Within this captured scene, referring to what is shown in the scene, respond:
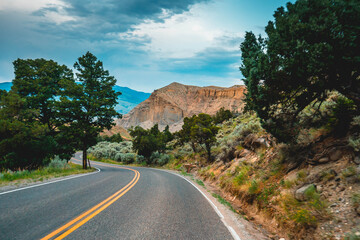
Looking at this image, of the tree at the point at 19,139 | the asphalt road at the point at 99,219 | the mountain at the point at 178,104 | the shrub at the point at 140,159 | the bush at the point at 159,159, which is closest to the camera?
the asphalt road at the point at 99,219

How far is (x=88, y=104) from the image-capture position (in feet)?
61.7

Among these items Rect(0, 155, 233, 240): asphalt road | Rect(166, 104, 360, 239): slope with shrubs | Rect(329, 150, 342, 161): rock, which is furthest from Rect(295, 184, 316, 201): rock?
Rect(0, 155, 233, 240): asphalt road

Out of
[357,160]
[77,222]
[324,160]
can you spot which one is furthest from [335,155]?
[77,222]

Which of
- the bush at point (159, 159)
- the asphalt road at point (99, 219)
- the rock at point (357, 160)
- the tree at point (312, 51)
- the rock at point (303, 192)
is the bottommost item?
the bush at point (159, 159)

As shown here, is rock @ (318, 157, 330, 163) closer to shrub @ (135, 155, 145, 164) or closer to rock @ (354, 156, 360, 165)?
rock @ (354, 156, 360, 165)

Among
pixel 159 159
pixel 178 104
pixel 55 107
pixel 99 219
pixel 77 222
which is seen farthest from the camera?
pixel 178 104

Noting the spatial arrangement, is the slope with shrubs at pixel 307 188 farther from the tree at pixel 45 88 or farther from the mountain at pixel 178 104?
the mountain at pixel 178 104

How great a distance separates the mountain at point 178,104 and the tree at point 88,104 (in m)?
86.9

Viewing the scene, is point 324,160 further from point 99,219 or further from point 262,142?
point 99,219

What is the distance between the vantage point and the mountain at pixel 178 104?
11511cm

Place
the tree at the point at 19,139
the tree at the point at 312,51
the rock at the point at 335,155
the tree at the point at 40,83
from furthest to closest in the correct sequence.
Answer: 1. the tree at the point at 40,83
2. the tree at the point at 19,139
3. the rock at the point at 335,155
4. the tree at the point at 312,51

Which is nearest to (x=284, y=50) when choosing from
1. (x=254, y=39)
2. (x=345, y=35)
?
(x=345, y=35)

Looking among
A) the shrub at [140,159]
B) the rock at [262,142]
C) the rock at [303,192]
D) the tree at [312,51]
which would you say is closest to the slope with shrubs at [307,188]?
the rock at [303,192]

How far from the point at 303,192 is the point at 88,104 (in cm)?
1961
